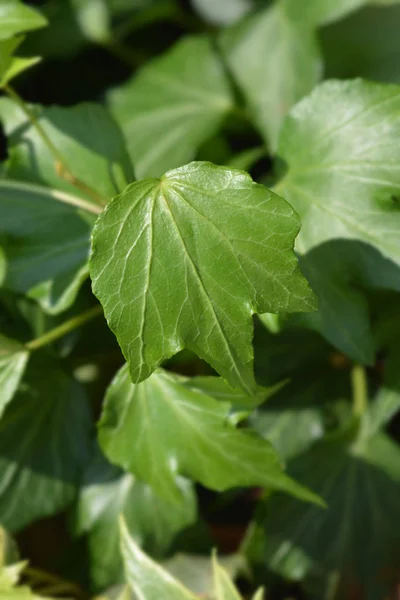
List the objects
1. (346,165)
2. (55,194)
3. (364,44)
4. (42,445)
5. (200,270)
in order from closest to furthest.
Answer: (200,270) < (346,165) < (55,194) < (42,445) < (364,44)

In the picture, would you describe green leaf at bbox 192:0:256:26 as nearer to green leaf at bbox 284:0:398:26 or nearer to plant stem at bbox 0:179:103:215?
green leaf at bbox 284:0:398:26

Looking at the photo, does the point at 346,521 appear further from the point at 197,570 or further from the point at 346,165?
the point at 346,165

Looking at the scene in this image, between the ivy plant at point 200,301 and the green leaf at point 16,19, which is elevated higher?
the green leaf at point 16,19

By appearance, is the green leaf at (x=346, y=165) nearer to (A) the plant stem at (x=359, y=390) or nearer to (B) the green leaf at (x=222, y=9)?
(A) the plant stem at (x=359, y=390)

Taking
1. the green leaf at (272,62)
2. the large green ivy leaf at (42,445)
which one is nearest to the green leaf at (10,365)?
the large green ivy leaf at (42,445)

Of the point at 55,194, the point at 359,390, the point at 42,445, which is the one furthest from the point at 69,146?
the point at 359,390

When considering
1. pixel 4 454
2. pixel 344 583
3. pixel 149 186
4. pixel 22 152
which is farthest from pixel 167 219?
pixel 344 583

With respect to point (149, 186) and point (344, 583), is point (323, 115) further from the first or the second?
point (344, 583)

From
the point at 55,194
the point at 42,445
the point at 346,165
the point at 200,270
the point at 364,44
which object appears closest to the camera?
the point at 200,270
